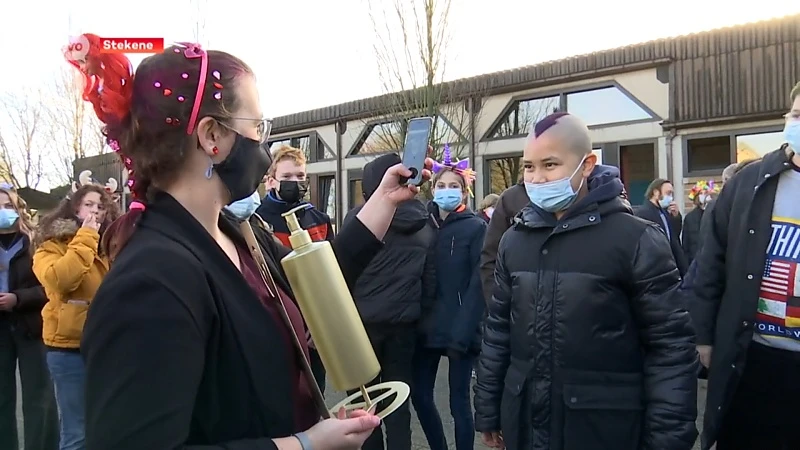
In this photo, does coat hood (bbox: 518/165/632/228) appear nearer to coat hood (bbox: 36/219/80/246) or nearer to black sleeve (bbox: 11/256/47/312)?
coat hood (bbox: 36/219/80/246)

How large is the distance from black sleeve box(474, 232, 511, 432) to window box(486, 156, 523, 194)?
11.9 m

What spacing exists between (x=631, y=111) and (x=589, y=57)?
135 cm

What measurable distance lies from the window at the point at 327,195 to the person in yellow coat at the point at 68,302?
49.5 feet

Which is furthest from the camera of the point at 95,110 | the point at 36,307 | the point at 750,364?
the point at 36,307

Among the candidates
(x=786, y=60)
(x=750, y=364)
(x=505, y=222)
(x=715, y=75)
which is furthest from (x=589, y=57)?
(x=750, y=364)

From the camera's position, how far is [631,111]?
1272cm

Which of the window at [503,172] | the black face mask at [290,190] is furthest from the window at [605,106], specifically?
the black face mask at [290,190]

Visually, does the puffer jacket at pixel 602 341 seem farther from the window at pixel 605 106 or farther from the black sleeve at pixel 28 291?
the window at pixel 605 106

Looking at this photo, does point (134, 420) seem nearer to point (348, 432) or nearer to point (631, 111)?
point (348, 432)

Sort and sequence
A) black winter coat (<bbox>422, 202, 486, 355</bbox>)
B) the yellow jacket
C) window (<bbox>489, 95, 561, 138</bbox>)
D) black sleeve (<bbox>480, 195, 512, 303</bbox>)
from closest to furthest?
the yellow jacket
black winter coat (<bbox>422, 202, 486, 355</bbox>)
black sleeve (<bbox>480, 195, 512, 303</bbox>)
window (<bbox>489, 95, 561, 138</bbox>)

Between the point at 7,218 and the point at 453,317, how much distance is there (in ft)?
11.7

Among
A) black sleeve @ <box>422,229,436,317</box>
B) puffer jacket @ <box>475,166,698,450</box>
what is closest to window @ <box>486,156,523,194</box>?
black sleeve @ <box>422,229,436,317</box>

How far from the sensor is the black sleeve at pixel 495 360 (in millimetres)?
3084

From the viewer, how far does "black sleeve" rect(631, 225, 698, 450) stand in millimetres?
2590
